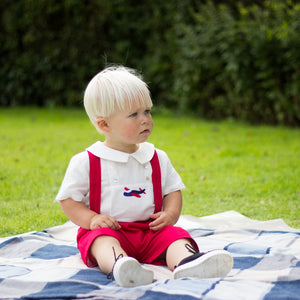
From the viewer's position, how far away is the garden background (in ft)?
14.2

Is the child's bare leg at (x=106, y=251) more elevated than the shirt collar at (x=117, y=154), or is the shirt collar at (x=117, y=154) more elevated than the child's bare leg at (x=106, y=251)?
the shirt collar at (x=117, y=154)

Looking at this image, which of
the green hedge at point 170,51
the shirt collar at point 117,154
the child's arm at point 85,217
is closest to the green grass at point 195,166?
the green hedge at point 170,51

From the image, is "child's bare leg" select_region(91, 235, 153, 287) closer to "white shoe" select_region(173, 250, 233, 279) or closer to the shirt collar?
"white shoe" select_region(173, 250, 233, 279)

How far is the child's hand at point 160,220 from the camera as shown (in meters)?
2.55

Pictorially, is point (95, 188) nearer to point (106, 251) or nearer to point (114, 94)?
point (106, 251)

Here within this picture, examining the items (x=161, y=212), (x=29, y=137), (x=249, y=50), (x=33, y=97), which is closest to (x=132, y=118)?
(x=161, y=212)

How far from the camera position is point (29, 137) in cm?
733

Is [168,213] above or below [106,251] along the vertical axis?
above

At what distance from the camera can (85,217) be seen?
2523 mm

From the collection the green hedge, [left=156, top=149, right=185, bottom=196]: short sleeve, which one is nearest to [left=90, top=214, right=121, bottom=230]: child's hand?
[left=156, top=149, right=185, bottom=196]: short sleeve

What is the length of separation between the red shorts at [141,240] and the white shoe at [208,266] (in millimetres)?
284

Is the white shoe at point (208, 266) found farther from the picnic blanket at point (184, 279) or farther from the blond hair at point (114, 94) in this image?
the blond hair at point (114, 94)

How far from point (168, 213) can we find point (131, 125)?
1.63ft

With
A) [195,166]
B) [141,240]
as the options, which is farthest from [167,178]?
[195,166]
